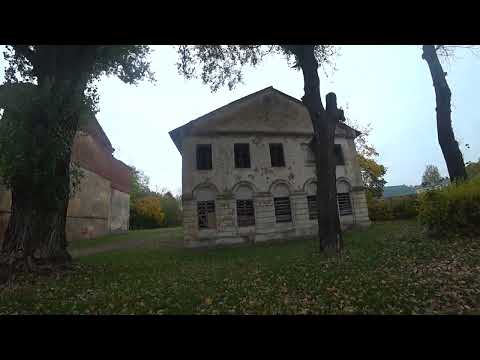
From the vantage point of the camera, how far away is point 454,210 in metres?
10.5

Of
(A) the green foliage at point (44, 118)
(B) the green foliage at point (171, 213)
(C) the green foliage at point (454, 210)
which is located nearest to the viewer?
(A) the green foliage at point (44, 118)

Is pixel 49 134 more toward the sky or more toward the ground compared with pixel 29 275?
more toward the sky

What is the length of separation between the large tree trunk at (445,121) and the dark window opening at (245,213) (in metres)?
11.2

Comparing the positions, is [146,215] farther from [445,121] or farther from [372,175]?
[445,121]

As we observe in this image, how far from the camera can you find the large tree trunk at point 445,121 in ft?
44.2

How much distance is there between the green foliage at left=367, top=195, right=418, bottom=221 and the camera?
21.2m

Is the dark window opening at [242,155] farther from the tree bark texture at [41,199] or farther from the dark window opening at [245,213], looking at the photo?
the tree bark texture at [41,199]

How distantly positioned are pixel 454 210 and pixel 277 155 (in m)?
10.9

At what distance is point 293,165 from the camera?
19125 mm

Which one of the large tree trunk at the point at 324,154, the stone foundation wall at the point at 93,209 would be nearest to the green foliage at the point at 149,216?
the stone foundation wall at the point at 93,209
